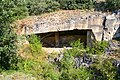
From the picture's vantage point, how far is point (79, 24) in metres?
22.2

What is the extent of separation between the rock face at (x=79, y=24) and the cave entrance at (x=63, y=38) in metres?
0.93

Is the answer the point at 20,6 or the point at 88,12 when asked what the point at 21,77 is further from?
the point at 88,12

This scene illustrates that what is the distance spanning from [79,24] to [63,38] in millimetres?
1944

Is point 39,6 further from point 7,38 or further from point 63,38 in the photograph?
point 7,38

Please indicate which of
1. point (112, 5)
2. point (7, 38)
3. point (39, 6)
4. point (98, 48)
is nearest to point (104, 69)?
point (98, 48)

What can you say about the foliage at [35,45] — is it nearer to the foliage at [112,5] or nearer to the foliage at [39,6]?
the foliage at [39,6]

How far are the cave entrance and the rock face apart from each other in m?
0.93

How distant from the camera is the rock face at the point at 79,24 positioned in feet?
72.3

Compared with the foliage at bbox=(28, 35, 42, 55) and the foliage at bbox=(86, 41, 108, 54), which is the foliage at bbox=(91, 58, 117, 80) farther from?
the foliage at bbox=(28, 35, 42, 55)

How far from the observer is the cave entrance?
23250mm

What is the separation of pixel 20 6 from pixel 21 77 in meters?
5.01

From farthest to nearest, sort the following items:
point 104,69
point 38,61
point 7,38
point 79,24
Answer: point 79,24
point 38,61
point 104,69
point 7,38

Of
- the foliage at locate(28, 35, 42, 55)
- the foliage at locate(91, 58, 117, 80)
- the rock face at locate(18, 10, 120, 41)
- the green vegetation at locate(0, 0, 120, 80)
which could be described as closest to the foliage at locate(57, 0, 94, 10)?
the rock face at locate(18, 10, 120, 41)

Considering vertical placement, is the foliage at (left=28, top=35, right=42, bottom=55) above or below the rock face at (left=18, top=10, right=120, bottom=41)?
below
